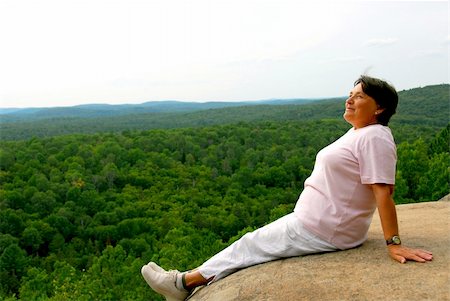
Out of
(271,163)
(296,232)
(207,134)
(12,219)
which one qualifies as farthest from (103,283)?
(207,134)

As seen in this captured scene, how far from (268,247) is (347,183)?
2.90ft

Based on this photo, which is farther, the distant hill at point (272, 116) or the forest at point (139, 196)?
the distant hill at point (272, 116)

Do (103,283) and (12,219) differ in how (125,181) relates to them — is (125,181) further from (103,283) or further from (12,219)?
(103,283)

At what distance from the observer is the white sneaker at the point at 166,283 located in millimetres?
4230

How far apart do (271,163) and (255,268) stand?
185 ft

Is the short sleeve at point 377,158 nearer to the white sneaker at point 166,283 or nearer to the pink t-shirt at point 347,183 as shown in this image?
the pink t-shirt at point 347,183

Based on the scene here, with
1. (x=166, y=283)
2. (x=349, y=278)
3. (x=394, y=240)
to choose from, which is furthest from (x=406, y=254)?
(x=166, y=283)

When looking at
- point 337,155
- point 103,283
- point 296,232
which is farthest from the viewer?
point 103,283

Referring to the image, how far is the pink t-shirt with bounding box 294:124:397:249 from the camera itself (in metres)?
3.58

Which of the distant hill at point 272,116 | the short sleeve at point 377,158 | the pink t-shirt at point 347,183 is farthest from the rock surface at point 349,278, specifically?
the distant hill at point 272,116

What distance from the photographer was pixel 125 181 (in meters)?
55.2

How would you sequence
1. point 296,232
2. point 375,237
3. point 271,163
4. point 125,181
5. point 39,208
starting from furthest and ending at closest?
1. point 271,163
2. point 125,181
3. point 39,208
4. point 375,237
5. point 296,232

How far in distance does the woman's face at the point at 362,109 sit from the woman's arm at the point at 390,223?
53 centimetres

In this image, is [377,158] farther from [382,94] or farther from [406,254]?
[406,254]
